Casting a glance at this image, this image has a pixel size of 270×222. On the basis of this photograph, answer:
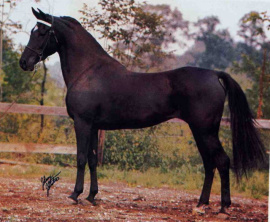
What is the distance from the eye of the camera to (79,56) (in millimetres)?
3992

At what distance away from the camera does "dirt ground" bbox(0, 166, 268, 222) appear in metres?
3.57

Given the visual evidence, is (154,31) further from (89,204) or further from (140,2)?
(89,204)

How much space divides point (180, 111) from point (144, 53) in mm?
1630

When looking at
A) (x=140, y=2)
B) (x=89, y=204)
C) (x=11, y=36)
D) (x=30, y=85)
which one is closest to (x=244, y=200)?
(x=89, y=204)

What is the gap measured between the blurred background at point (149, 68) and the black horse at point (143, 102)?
19.1 inches

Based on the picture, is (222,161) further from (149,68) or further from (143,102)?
(149,68)

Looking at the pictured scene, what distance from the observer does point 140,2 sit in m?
4.73

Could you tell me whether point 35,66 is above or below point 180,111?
above

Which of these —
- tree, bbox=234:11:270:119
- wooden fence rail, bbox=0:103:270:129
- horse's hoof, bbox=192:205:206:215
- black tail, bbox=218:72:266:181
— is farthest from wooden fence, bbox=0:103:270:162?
horse's hoof, bbox=192:205:206:215

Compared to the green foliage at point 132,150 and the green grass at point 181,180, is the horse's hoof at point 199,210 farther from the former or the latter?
the green foliage at point 132,150

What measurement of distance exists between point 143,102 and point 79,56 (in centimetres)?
84

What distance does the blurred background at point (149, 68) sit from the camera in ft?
15.1

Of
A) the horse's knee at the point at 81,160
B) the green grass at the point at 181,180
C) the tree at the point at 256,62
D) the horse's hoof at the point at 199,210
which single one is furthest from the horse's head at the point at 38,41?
the tree at the point at 256,62

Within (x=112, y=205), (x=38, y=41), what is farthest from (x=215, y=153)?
(x=38, y=41)
